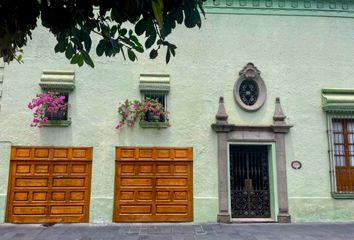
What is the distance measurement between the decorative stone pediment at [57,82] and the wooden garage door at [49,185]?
1.76 m

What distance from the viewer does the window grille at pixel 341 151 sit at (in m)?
9.62

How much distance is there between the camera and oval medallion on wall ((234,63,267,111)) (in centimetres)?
989

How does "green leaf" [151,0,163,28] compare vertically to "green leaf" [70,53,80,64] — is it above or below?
below

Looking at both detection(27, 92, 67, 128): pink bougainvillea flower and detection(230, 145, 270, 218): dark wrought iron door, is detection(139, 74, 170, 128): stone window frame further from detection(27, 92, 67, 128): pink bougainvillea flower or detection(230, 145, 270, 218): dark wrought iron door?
detection(230, 145, 270, 218): dark wrought iron door

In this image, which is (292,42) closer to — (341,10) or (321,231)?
(341,10)

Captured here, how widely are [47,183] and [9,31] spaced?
689cm

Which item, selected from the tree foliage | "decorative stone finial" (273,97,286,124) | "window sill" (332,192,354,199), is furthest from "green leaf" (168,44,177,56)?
"window sill" (332,192,354,199)

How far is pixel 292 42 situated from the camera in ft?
33.8

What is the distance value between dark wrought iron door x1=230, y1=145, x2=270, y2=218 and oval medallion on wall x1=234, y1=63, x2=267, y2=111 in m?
1.37

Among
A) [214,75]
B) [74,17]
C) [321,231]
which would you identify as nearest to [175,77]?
[214,75]

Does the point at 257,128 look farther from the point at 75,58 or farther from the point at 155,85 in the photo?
the point at 75,58

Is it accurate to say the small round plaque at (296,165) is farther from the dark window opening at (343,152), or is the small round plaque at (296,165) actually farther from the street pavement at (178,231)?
the street pavement at (178,231)

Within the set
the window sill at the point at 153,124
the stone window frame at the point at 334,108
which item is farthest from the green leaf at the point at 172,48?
the stone window frame at the point at 334,108

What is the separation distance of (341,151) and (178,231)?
556cm
